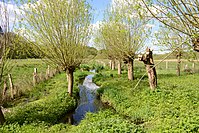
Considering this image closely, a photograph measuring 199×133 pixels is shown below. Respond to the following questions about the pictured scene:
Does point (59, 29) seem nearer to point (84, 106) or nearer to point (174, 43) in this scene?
point (84, 106)

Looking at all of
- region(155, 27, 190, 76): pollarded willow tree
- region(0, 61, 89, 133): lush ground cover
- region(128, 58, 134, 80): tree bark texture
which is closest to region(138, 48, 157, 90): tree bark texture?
region(155, 27, 190, 76): pollarded willow tree

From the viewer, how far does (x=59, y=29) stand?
1325cm

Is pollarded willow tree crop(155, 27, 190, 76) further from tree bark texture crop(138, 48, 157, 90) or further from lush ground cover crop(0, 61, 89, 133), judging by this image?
lush ground cover crop(0, 61, 89, 133)

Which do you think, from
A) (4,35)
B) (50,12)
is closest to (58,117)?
(4,35)

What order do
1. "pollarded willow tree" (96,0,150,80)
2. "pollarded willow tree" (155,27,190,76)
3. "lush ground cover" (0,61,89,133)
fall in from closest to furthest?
1. "pollarded willow tree" (155,27,190,76)
2. "lush ground cover" (0,61,89,133)
3. "pollarded willow tree" (96,0,150,80)

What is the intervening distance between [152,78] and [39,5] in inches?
305

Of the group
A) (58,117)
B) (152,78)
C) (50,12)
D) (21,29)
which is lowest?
(58,117)

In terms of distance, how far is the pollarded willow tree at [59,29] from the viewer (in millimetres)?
13047

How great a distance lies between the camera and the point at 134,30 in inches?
771

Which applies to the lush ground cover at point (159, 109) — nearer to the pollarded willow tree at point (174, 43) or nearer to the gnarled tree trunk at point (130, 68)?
the pollarded willow tree at point (174, 43)

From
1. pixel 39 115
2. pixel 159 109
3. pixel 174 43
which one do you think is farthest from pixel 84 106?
pixel 174 43

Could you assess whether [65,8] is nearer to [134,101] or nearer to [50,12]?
[50,12]

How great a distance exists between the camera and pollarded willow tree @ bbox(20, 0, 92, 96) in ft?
42.8

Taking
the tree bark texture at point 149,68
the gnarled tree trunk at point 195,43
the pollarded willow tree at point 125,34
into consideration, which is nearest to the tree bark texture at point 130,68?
the pollarded willow tree at point 125,34
